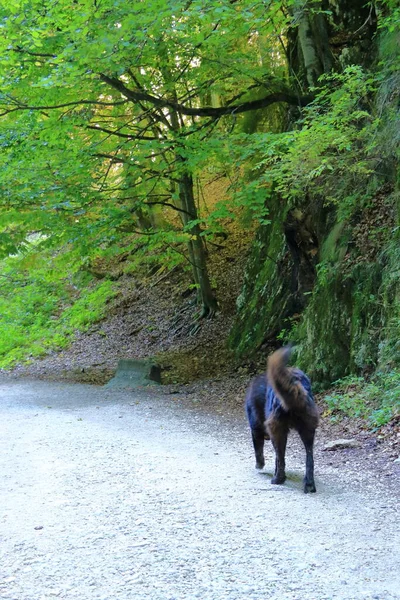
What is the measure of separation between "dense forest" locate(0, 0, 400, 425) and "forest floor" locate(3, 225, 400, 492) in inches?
25.5

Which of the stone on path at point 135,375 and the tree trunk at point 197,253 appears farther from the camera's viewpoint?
the tree trunk at point 197,253

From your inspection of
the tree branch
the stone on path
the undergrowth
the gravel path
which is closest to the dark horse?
the gravel path

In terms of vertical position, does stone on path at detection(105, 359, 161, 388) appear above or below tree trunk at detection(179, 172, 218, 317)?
below

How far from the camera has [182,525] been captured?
4.68 meters

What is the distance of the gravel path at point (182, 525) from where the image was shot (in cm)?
362

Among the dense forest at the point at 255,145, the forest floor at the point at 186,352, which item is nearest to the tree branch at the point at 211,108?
the dense forest at the point at 255,145

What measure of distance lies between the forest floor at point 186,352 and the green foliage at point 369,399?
0.52 feet

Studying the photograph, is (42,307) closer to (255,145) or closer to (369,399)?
(255,145)

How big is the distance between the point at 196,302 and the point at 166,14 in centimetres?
1134

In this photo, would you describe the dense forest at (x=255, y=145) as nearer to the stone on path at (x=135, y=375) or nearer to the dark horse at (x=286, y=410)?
the stone on path at (x=135, y=375)

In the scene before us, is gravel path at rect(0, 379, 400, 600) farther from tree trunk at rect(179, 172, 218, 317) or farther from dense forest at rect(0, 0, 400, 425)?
tree trunk at rect(179, 172, 218, 317)

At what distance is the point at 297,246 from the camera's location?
12.6 m

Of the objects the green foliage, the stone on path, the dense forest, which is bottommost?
the stone on path

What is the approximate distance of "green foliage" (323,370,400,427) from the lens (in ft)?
24.4
